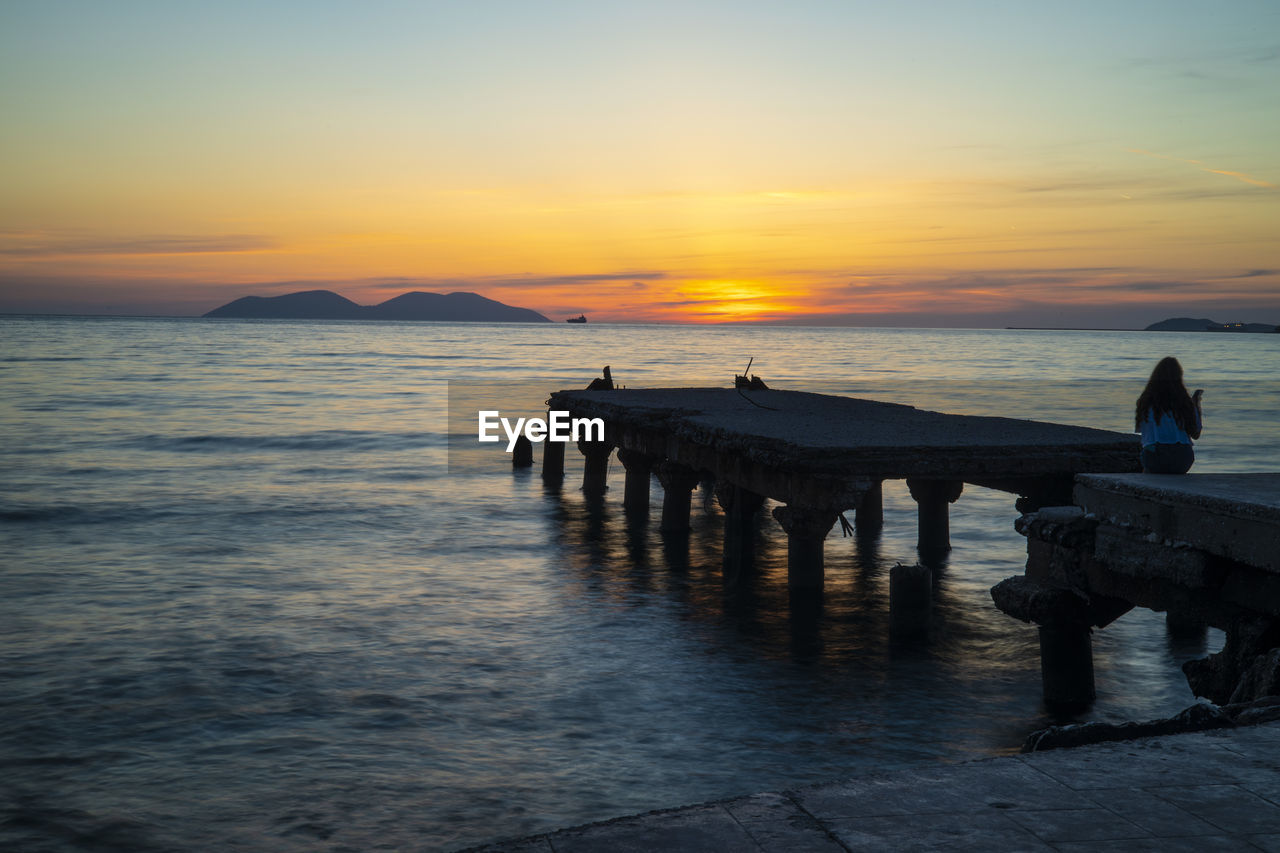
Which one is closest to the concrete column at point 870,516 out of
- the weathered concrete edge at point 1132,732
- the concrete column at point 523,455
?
the concrete column at point 523,455

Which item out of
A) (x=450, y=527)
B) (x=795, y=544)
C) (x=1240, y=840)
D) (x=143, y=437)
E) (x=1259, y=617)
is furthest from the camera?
(x=143, y=437)

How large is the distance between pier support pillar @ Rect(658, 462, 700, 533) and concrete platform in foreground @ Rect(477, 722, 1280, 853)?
37.6 ft

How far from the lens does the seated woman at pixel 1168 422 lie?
842 centimetres

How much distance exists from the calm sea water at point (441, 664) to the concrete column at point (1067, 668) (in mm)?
249

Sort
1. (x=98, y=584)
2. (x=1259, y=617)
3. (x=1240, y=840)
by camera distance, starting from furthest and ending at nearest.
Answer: (x=98, y=584) → (x=1259, y=617) → (x=1240, y=840)

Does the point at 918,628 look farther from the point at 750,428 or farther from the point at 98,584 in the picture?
the point at 98,584

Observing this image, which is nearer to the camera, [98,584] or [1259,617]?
[1259,617]

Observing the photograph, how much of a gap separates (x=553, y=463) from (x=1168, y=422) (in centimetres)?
1638

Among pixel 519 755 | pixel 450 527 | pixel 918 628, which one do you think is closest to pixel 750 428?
pixel 918 628

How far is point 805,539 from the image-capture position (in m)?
12.0

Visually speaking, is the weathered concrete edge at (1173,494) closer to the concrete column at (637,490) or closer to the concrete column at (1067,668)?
the concrete column at (1067,668)

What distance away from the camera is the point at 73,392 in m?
48.3

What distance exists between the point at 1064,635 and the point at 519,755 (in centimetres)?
426

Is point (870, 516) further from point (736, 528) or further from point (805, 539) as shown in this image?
point (805, 539)
